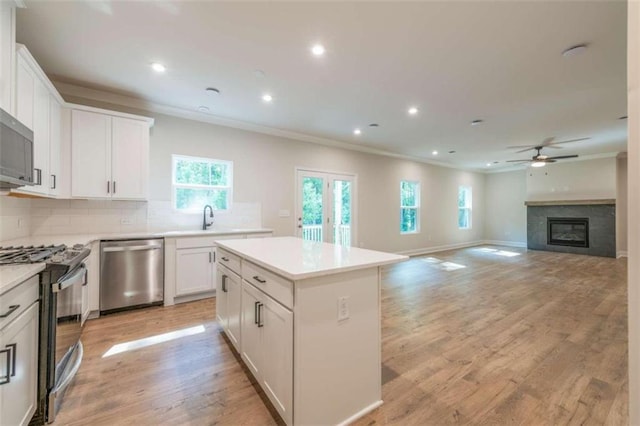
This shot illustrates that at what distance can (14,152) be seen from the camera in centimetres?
184

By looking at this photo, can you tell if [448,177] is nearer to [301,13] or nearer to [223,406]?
[301,13]

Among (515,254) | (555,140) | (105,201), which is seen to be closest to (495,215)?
(515,254)

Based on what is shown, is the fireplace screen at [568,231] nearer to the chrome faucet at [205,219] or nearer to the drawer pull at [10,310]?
the chrome faucet at [205,219]

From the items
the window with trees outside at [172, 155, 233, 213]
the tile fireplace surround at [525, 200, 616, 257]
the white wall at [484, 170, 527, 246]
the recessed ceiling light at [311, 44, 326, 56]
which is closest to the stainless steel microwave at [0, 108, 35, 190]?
the window with trees outside at [172, 155, 233, 213]

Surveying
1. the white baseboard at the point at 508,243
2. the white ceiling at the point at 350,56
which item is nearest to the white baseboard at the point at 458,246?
the white baseboard at the point at 508,243

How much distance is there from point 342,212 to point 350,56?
3.83 metres

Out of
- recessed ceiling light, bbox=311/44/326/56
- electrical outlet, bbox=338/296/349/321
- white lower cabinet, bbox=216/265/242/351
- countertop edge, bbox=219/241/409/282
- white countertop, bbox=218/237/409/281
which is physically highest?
recessed ceiling light, bbox=311/44/326/56

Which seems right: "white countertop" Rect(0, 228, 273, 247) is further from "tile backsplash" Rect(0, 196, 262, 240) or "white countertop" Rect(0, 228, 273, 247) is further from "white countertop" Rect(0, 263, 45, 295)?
"white countertop" Rect(0, 263, 45, 295)

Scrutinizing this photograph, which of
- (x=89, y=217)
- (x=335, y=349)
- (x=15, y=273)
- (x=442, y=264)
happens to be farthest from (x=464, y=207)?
(x=15, y=273)

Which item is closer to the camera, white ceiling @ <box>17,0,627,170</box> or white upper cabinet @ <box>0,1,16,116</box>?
white upper cabinet @ <box>0,1,16,116</box>

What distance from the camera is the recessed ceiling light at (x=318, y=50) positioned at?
2.50 metres

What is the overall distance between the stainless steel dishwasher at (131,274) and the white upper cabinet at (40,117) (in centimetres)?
86

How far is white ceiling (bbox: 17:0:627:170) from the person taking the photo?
2.09 meters

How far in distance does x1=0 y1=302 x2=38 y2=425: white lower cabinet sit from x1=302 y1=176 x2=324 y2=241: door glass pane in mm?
4229
